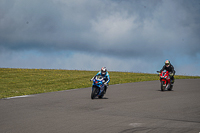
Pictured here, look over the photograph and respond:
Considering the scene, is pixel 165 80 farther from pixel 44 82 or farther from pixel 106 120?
pixel 44 82

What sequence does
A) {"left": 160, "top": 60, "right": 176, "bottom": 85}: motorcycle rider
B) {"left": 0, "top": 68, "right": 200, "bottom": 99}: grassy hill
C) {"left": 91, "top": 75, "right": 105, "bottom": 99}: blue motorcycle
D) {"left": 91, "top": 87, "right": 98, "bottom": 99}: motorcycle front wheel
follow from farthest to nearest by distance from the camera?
{"left": 0, "top": 68, "right": 200, "bottom": 99}: grassy hill
{"left": 160, "top": 60, "right": 176, "bottom": 85}: motorcycle rider
{"left": 91, "top": 75, "right": 105, "bottom": 99}: blue motorcycle
{"left": 91, "top": 87, "right": 98, "bottom": 99}: motorcycle front wheel

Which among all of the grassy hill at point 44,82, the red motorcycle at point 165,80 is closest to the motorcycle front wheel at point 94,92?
the red motorcycle at point 165,80

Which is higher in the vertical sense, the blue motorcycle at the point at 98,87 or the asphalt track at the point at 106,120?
the blue motorcycle at the point at 98,87

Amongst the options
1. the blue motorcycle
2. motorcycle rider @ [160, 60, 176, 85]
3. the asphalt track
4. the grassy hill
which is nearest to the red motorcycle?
motorcycle rider @ [160, 60, 176, 85]

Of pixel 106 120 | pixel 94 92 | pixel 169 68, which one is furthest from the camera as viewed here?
pixel 169 68

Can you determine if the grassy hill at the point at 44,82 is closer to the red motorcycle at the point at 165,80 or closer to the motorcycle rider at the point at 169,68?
the motorcycle rider at the point at 169,68

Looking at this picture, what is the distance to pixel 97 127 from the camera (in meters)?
7.46

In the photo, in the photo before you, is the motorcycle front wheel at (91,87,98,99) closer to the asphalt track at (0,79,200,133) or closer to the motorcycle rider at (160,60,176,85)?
the asphalt track at (0,79,200,133)

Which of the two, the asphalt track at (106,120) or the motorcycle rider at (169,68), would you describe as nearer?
the asphalt track at (106,120)

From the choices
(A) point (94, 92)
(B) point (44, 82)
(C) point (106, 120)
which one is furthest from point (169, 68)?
(B) point (44, 82)

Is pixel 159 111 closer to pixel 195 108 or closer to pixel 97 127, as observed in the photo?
pixel 195 108

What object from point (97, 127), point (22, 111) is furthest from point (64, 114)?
point (97, 127)

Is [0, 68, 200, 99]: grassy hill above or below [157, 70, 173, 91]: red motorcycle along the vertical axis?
below

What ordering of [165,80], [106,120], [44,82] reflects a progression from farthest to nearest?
[44,82] < [165,80] < [106,120]
